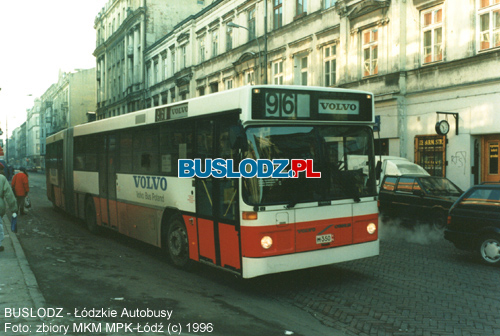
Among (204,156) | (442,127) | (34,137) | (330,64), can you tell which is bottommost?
(204,156)

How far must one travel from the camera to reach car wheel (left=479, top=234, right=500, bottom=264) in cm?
870

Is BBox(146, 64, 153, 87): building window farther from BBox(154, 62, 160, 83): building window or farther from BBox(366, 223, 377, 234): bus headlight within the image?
BBox(366, 223, 377, 234): bus headlight

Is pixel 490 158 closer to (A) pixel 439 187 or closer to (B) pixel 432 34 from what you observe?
(B) pixel 432 34

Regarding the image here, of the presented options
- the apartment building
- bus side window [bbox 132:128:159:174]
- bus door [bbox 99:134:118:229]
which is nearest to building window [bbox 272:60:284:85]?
the apartment building

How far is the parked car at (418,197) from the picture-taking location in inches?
524

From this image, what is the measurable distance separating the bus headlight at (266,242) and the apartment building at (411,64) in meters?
8.29

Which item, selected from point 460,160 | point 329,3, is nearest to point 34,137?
point 329,3

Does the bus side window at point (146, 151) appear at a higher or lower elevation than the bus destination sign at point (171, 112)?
lower

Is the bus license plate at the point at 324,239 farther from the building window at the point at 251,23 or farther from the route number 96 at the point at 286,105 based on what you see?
the building window at the point at 251,23

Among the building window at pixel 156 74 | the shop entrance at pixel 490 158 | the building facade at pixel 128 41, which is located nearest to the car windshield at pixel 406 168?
the shop entrance at pixel 490 158

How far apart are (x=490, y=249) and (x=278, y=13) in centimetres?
2382

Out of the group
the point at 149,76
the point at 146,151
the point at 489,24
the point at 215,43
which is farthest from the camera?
the point at 149,76

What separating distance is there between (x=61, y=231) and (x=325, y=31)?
17.4 metres

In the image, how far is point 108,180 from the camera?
1173 centimetres
